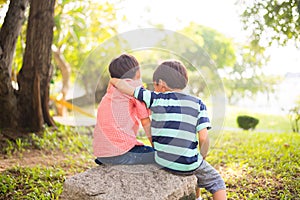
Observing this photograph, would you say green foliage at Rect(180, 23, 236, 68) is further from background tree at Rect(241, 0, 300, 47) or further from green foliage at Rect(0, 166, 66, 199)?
green foliage at Rect(0, 166, 66, 199)

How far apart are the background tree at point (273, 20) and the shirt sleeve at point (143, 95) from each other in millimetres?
2596

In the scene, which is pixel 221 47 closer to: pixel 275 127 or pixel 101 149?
pixel 275 127

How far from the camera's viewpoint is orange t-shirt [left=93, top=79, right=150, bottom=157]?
2.18 m

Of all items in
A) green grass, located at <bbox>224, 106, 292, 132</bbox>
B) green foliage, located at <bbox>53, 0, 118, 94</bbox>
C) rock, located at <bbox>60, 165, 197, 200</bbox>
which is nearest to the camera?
rock, located at <bbox>60, 165, 197, 200</bbox>

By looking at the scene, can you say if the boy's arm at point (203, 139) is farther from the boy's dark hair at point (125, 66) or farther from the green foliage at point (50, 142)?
the green foliage at point (50, 142)

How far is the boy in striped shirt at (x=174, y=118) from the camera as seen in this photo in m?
2.11

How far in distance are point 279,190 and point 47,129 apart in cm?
307

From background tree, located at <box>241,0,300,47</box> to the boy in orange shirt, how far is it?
256 cm

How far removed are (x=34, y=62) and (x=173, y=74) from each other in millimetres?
2873

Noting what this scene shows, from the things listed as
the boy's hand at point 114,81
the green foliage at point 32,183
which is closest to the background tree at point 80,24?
the green foliage at point 32,183

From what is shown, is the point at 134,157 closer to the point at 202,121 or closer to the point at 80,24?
the point at 202,121

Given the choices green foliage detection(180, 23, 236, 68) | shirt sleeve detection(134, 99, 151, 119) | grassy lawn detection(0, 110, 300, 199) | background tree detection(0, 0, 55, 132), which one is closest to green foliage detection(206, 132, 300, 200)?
grassy lawn detection(0, 110, 300, 199)

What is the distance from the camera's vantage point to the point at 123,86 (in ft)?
7.13

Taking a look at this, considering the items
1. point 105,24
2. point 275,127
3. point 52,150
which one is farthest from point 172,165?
point 275,127
